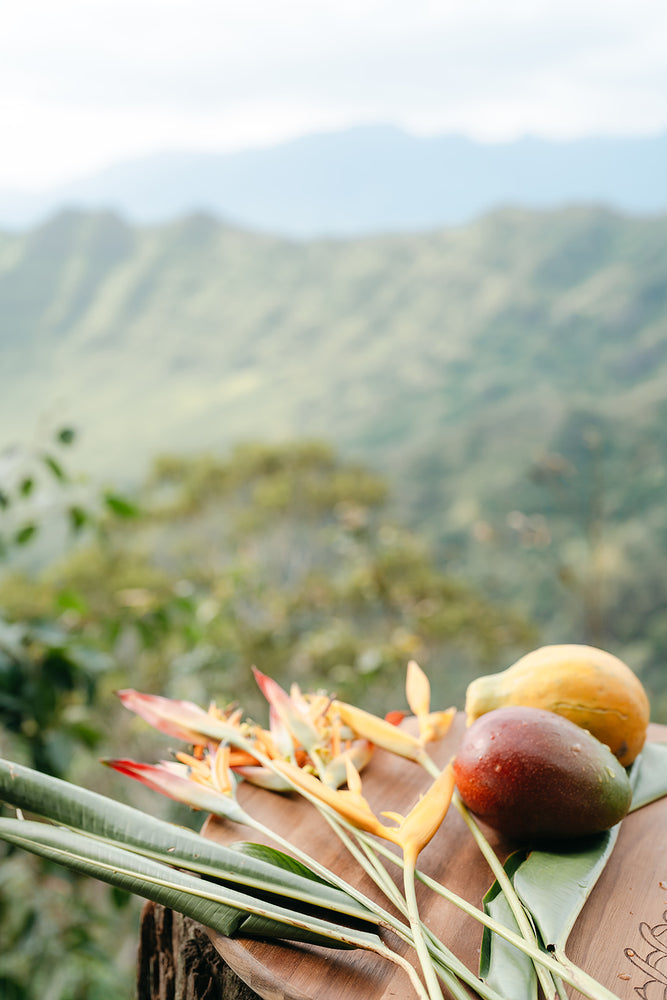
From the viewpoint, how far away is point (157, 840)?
0.56 meters

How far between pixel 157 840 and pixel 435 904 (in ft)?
0.74

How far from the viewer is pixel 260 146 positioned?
811 centimetres

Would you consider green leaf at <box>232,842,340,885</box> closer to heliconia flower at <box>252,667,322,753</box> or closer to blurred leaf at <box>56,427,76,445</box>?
heliconia flower at <box>252,667,322,753</box>

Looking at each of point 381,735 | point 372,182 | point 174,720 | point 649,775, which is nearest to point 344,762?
point 381,735

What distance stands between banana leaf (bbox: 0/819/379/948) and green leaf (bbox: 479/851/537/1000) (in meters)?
0.08

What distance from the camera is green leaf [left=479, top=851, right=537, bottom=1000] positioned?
0.48 metres

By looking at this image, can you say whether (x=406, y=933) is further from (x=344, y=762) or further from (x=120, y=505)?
(x=120, y=505)

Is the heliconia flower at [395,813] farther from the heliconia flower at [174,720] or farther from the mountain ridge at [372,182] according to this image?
the mountain ridge at [372,182]

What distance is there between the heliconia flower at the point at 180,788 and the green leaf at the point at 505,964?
0.74 ft

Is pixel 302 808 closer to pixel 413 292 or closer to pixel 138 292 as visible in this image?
pixel 413 292

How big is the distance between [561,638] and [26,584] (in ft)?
7.67

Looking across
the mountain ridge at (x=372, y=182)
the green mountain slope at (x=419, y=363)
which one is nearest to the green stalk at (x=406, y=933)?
the green mountain slope at (x=419, y=363)

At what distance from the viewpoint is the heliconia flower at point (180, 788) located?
2.07ft

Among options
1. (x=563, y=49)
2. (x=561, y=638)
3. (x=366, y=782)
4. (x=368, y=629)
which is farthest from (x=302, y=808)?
(x=563, y=49)
